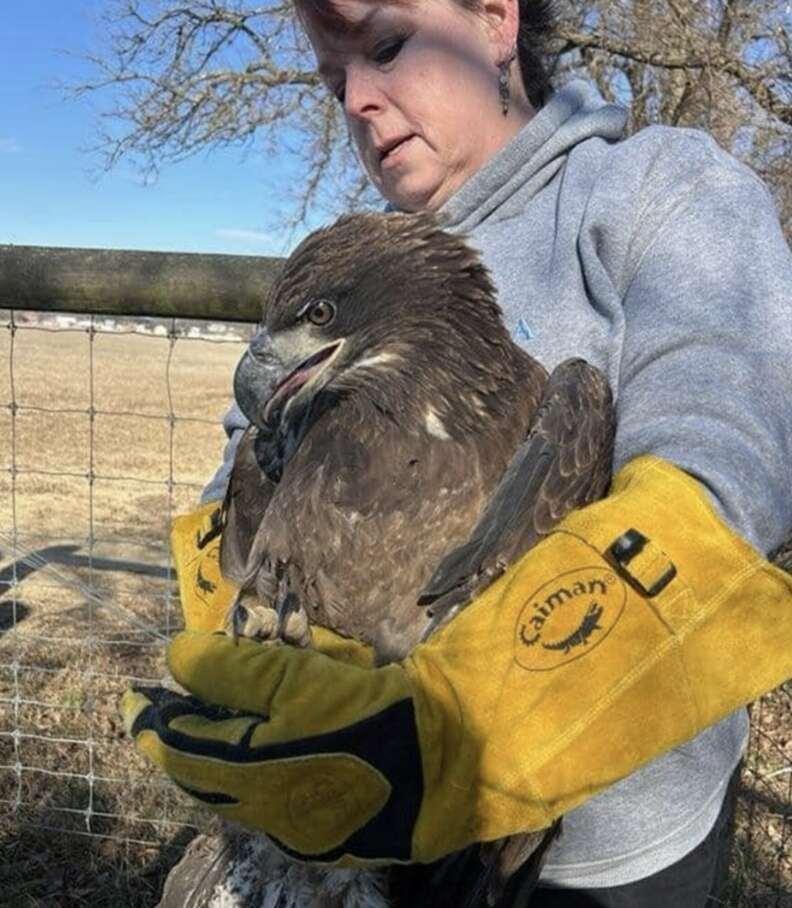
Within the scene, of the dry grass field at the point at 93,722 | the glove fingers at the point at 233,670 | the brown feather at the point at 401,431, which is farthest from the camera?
the dry grass field at the point at 93,722

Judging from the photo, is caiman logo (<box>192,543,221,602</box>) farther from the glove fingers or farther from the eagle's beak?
the glove fingers

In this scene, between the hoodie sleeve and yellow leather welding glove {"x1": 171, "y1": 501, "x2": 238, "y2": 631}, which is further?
yellow leather welding glove {"x1": 171, "y1": 501, "x2": 238, "y2": 631}

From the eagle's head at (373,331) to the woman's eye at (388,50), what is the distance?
471 mm

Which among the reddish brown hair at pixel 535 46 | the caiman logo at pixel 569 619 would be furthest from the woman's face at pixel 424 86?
the caiman logo at pixel 569 619

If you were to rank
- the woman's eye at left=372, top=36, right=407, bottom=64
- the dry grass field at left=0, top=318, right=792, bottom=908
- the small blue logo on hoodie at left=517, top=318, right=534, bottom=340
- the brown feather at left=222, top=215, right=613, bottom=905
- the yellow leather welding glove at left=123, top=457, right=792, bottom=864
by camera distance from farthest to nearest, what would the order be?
the dry grass field at left=0, top=318, right=792, bottom=908 < the woman's eye at left=372, top=36, right=407, bottom=64 < the small blue logo on hoodie at left=517, top=318, right=534, bottom=340 < the brown feather at left=222, top=215, right=613, bottom=905 < the yellow leather welding glove at left=123, top=457, right=792, bottom=864

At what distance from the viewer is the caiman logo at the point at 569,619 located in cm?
154

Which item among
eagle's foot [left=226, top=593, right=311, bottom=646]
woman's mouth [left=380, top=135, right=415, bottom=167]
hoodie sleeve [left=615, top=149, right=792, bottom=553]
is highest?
hoodie sleeve [left=615, top=149, right=792, bottom=553]

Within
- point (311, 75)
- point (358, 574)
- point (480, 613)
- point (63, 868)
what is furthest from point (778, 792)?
point (311, 75)

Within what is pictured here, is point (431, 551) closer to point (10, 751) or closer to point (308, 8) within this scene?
point (308, 8)

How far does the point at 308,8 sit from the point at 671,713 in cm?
181

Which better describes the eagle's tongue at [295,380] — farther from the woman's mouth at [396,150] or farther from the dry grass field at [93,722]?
the dry grass field at [93,722]

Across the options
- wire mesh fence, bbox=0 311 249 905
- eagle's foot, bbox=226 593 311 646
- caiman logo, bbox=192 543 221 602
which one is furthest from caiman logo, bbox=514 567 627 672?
wire mesh fence, bbox=0 311 249 905

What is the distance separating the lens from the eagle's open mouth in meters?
2.20

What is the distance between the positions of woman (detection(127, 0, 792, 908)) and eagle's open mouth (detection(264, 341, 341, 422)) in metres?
0.43
